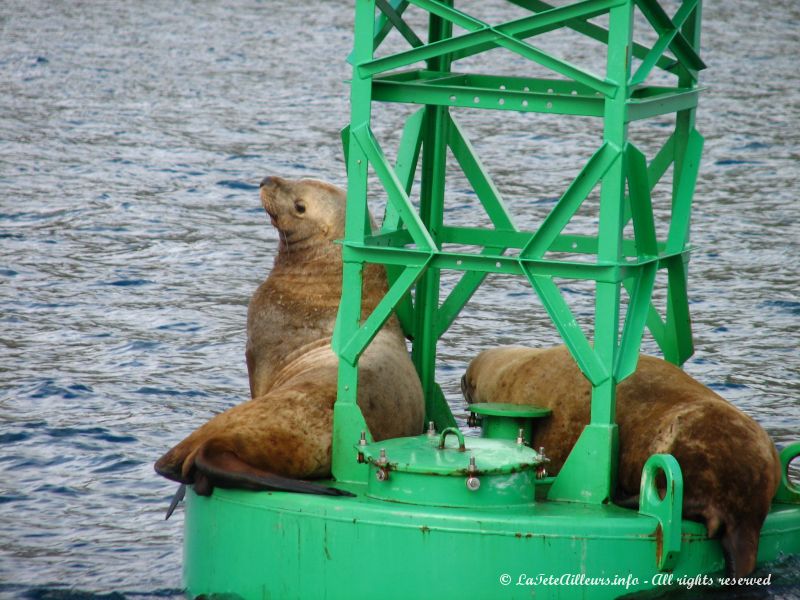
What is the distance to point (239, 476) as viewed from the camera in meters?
7.09

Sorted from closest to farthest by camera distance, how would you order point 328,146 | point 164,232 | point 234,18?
1. point 164,232
2. point 328,146
3. point 234,18

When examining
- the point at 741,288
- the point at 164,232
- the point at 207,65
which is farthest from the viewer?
the point at 207,65

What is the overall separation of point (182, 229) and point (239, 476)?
37.7 feet

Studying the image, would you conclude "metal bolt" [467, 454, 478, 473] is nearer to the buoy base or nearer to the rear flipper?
the buoy base

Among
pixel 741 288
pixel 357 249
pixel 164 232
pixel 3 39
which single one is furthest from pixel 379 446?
pixel 3 39

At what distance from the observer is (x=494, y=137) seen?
23.1 metres

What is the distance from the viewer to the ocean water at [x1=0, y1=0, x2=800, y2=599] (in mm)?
10195

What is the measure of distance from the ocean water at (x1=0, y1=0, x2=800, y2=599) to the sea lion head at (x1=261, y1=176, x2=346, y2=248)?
76.7 inches

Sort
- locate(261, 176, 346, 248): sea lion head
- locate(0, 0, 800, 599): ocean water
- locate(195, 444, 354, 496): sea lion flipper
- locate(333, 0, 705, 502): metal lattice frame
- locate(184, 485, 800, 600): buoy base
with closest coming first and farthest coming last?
locate(184, 485, 800, 600): buoy base → locate(333, 0, 705, 502): metal lattice frame → locate(195, 444, 354, 496): sea lion flipper → locate(261, 176, 346, 248): sea lion head → locate(0, 0, 800, 599): ocean water

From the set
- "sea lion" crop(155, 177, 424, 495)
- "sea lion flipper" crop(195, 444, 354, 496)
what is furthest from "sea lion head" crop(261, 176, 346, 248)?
"sea lion flipper" crop(195, 444, 354, 496)

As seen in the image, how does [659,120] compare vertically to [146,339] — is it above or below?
above

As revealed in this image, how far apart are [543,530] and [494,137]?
1679 cm

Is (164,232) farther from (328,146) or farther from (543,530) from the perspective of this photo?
(543,530)

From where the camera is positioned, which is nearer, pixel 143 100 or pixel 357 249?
pixel 357 249
